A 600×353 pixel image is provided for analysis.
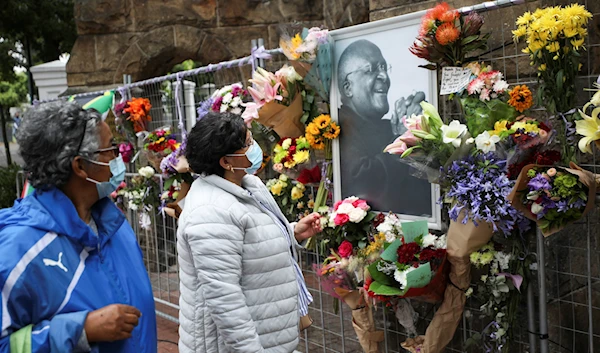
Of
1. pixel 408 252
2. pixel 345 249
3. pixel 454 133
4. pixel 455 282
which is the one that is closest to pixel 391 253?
pixel 408 252

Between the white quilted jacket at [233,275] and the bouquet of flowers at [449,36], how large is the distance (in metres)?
1.03

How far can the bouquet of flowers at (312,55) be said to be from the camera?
12.0ft

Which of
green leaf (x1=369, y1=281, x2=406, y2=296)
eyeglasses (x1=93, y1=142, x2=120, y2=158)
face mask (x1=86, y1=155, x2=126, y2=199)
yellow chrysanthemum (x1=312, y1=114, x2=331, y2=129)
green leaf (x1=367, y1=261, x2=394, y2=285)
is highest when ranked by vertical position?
yellow chrysanthemum (x1=312, y1=114, x2=331, y2=129)

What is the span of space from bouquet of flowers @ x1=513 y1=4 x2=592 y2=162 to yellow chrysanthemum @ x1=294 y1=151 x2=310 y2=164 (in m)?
1.57

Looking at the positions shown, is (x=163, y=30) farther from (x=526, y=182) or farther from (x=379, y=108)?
(x=526, y=182)

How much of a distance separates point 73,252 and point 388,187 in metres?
1.88

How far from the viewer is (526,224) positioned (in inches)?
109

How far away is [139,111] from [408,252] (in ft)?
12.5

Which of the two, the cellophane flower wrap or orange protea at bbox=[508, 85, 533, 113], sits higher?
orange protea at bbox=[508, 85, 533, 113]

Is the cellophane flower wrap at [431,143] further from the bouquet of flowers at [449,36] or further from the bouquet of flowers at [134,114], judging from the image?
the bouquet of flowers at [134,114]

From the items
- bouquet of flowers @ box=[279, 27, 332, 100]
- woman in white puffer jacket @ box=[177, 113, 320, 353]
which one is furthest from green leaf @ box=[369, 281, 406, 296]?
bouquet of flowers @ box=[279, 27, 332, 100]

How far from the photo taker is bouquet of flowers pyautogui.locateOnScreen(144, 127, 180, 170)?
5590 mm

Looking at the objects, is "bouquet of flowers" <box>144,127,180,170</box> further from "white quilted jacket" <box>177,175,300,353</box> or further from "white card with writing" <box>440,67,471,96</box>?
"white card with writing" <box>440,67,471,96</box>

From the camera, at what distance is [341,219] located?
354 cm
